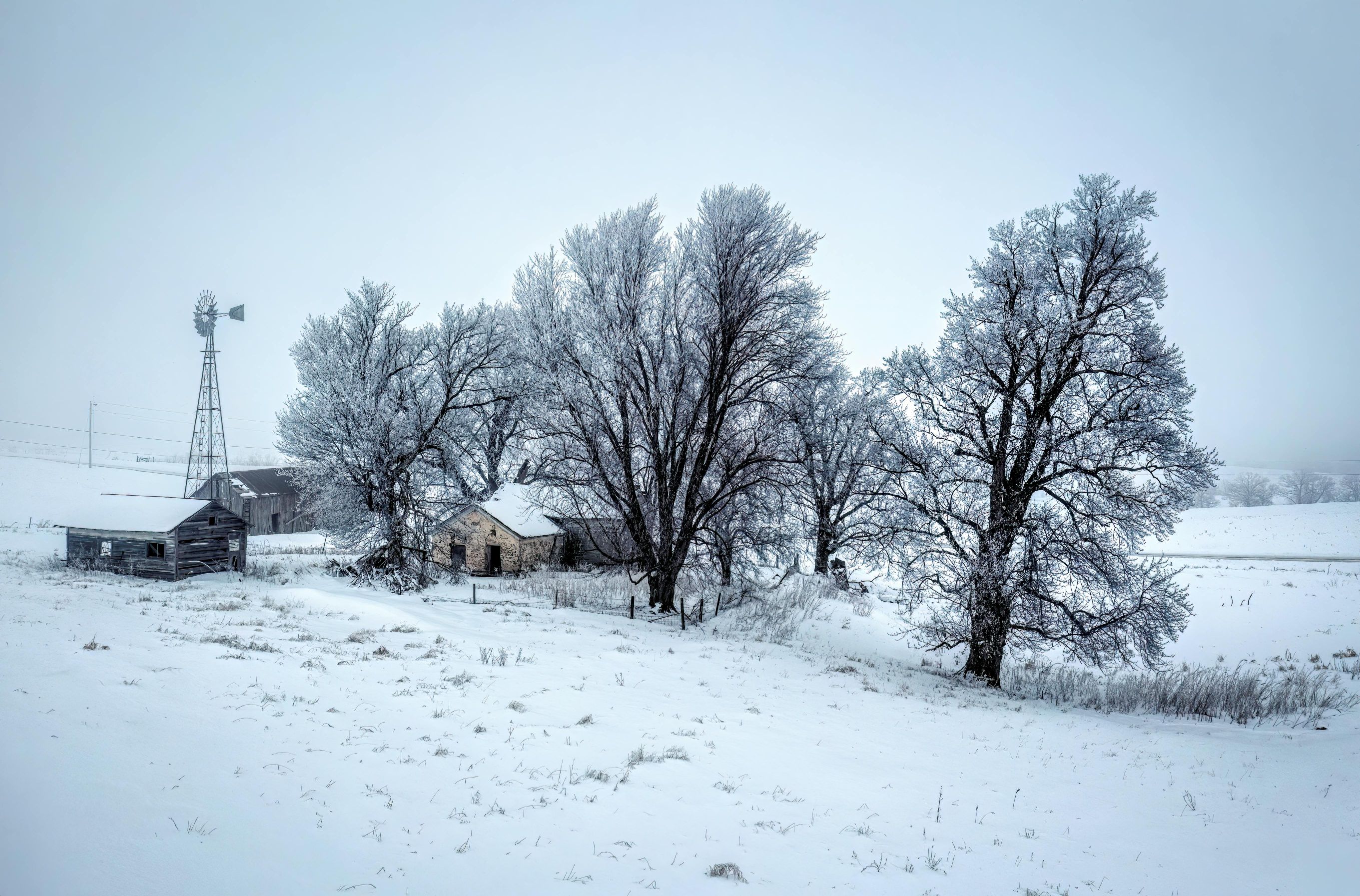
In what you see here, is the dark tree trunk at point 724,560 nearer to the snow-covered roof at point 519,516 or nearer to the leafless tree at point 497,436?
the leafless tree at point 497,436

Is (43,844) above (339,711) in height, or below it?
above

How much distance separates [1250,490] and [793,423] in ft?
261

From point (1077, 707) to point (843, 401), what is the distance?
16065 millimetres

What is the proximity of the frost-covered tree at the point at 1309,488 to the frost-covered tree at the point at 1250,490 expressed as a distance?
4.78 feet

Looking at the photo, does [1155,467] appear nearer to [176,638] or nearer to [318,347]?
[176,638]

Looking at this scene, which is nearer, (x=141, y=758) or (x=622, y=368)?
(x=141, y=758)

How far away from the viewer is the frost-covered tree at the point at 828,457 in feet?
61.3

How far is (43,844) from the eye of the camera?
277cm

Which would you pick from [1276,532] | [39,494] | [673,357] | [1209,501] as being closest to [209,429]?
[39,494]

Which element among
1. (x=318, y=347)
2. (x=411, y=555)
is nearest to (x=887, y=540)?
(x=411, y=555)

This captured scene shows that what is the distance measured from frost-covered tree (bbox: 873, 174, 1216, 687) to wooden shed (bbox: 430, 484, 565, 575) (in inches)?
822

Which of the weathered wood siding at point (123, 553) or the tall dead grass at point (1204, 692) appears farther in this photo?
the weathered wood siding at point (123, 553)

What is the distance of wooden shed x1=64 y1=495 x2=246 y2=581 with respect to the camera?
21469 millimetres

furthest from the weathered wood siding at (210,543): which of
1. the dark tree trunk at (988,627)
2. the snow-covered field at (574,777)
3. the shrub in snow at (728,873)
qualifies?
the dark tree trunk at (988,627)
